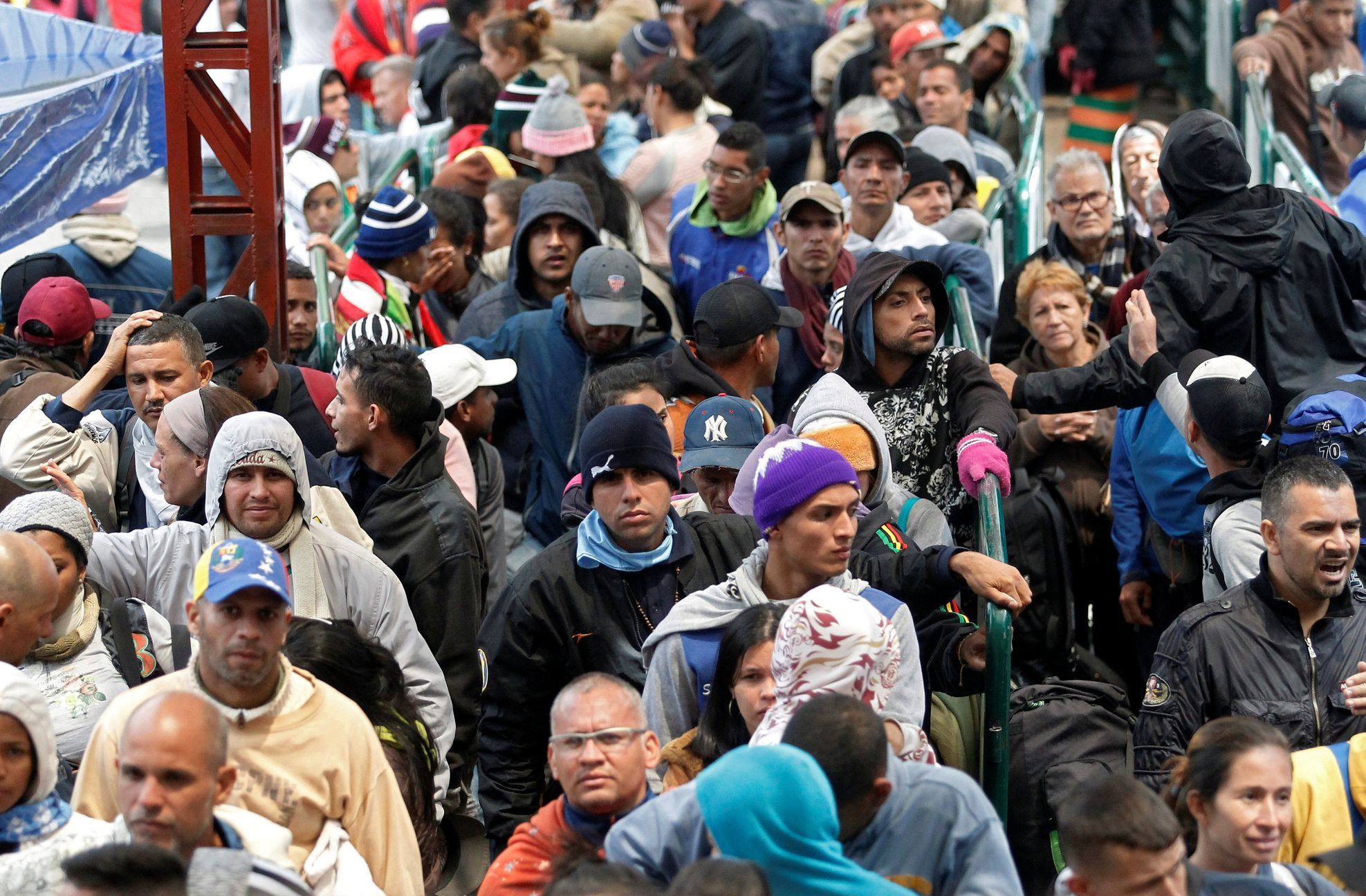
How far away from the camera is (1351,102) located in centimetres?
974


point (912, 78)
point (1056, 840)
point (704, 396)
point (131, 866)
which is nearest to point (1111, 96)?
point (912, 78)

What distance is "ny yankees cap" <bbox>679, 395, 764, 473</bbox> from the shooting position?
6.32 meters

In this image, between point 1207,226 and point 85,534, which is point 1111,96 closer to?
point 1207,226

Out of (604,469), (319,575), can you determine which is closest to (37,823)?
(319,575)

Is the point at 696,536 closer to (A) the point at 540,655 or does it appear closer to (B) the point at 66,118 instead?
(A) the point at 540,655

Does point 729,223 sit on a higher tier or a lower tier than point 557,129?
lower

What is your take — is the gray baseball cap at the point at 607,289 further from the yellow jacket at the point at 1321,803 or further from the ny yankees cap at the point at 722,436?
the yellow jacket at the point at 1321,803

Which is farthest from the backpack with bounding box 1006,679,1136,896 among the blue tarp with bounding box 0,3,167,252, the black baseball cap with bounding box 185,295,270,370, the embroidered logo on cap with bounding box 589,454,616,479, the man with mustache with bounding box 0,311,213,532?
the blue tarp with bounding box 0,3,167,252

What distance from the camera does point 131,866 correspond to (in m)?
3.64

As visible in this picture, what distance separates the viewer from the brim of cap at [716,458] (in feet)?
20.7

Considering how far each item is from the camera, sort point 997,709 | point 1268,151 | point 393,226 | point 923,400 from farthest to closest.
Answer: point 1268,151, point 393,226, point 923,400, point 997,709

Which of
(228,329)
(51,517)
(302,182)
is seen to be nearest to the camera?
(51,517)

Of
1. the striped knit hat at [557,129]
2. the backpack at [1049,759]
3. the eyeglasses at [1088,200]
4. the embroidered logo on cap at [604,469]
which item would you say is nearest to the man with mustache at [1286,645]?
the backpack at [1049,759]

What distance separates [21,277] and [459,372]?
187cm
